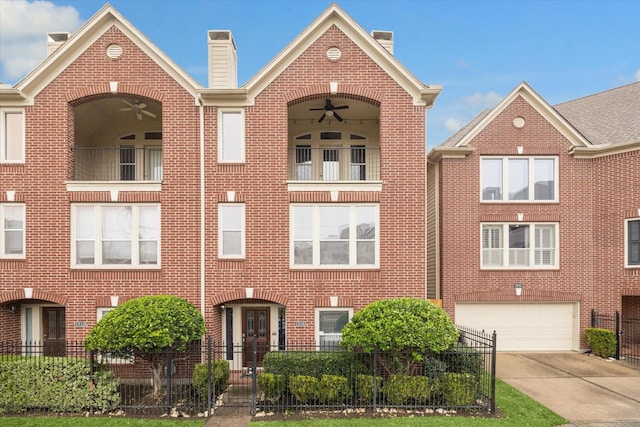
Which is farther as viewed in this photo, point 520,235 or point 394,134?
point 520,235

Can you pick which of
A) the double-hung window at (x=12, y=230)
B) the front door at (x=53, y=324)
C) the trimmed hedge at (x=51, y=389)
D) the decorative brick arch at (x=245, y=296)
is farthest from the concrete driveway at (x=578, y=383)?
the double-hung window at (x=12, y=230)

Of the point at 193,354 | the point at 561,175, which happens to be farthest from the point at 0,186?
the point at 561,175

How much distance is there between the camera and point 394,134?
45.7 ft

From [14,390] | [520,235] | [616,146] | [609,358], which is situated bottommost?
[609,358]

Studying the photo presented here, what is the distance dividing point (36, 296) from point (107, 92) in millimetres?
6695

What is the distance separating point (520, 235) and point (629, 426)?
827cm

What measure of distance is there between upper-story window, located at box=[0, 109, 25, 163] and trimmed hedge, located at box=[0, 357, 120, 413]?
6.57 metres

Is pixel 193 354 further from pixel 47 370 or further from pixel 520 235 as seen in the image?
pixel 520 235

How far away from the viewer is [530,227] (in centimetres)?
1688

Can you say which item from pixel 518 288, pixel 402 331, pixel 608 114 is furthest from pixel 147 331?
pixel 608 114

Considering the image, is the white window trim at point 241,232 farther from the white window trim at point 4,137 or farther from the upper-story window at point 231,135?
the white window trim at point 4,137

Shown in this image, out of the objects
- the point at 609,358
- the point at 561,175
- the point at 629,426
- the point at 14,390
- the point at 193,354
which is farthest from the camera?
the point at 561,175

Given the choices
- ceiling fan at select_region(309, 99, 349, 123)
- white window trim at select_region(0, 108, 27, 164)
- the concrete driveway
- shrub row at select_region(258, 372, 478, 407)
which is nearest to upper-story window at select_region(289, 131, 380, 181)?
ceiling fan at select_region(309, 99, 349, 123)

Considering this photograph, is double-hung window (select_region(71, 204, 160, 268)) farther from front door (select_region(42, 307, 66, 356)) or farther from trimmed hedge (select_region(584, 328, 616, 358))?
trimmed hedge (select_region(584, 328, 616, 358))
